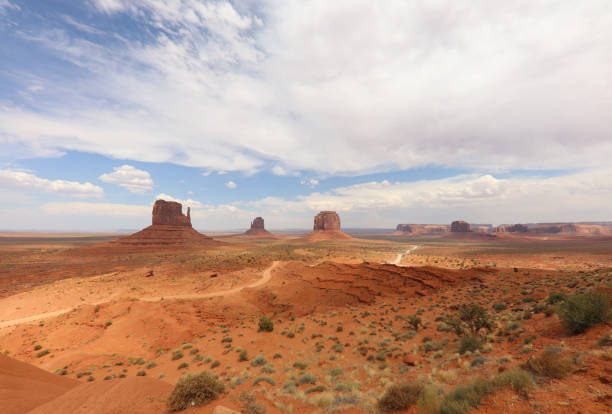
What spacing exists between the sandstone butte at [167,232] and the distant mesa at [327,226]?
65281mm

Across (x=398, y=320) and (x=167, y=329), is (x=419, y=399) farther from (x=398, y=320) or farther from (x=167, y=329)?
(x=167, y=329)

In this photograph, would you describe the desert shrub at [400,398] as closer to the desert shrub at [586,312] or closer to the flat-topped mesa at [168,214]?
the desert shrub at [586,312]

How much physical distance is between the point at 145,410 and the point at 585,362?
40.0 ft

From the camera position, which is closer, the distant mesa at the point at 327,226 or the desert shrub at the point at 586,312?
the desert shrub at the point at 586,312

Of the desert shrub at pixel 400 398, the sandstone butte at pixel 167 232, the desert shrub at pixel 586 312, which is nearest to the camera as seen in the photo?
the desert shrub at pixel 400 398

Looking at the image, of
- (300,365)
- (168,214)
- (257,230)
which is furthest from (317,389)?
(257,230)

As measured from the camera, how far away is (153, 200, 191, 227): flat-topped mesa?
9025cm

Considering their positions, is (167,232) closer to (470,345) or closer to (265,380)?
(265,380)

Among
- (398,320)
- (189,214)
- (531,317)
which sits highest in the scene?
(189,214)

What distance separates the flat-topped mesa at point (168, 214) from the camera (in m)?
90.2

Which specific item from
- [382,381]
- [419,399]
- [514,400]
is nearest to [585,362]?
[514,400]

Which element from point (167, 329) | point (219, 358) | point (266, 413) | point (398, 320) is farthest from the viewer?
point (167, 329)

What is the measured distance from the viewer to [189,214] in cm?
10394

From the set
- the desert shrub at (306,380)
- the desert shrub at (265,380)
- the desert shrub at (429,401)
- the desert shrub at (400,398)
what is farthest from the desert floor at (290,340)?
the desert shrub at (429,401)
